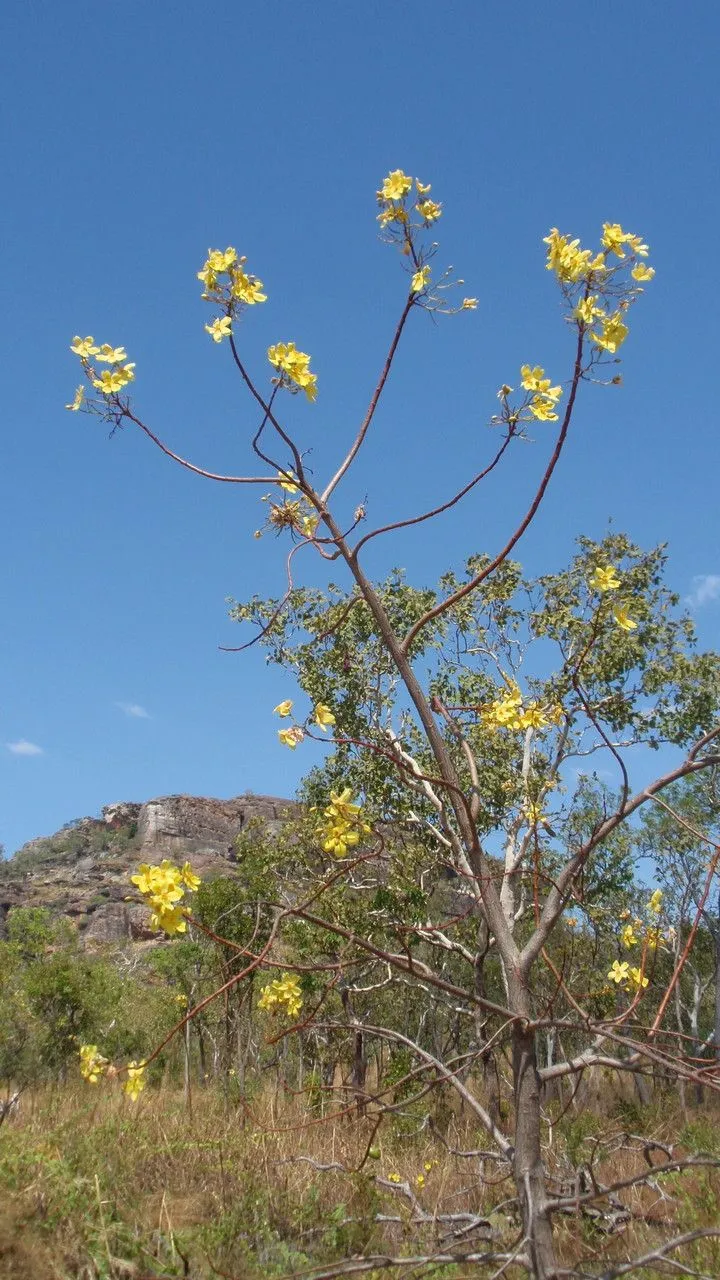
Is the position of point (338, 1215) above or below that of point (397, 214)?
below

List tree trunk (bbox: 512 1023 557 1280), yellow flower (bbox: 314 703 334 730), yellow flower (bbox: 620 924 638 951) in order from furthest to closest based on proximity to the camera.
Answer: yellow flower (bbox: 620 924 638 951)
yellow flower (bbox: 314 703 334 730)
tree trunk (bbox: 512 1023 557 1280)

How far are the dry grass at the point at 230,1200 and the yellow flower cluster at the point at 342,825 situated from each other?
2.41ft

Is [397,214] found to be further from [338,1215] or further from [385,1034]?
[338,1215]

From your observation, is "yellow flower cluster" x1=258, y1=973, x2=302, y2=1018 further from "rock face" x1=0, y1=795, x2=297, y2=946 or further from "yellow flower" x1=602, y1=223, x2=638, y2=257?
"rock face" x1=0, y1=795, x2=297, y2=946

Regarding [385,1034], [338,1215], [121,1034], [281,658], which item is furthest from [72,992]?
[385,1034]

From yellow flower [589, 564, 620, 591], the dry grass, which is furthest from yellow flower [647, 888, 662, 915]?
yellow flower [589, 564, 620, 591]

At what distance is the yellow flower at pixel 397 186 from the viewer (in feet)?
5.92

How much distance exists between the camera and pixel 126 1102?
7.15 meters

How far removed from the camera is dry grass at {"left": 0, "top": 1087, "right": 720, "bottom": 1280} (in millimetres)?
3061

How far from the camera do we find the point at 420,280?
1.74 m

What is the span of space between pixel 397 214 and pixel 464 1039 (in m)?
23.0

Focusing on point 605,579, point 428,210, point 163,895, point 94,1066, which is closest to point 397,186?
point 428,210

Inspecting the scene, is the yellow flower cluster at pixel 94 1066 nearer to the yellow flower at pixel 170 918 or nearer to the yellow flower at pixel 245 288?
the yellow flower at pixel 170 918

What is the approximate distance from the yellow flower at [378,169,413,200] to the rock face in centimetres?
6071
